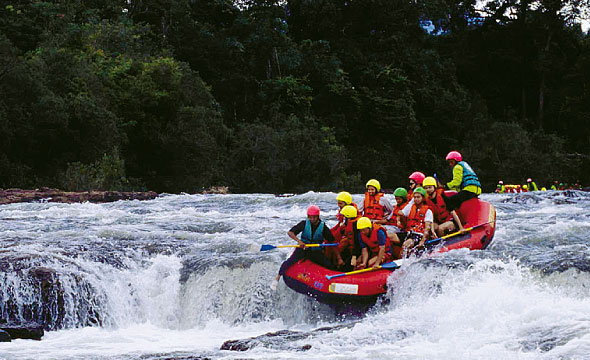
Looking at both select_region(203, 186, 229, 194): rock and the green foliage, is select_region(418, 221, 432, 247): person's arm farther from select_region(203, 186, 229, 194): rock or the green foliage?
select_region(203, 186, 229, 194): rock

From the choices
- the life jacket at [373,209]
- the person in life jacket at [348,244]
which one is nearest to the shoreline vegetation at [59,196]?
the life jacket at [373,209]

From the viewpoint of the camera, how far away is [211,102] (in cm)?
2934

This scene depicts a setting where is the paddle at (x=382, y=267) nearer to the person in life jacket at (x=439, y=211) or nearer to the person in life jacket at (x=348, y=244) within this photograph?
the person in life jacket at (x=348, y=244)

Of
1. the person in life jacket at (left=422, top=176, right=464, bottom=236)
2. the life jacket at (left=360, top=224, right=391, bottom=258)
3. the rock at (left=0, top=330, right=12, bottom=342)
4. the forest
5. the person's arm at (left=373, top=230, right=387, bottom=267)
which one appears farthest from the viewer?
the forest

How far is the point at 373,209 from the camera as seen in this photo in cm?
1030

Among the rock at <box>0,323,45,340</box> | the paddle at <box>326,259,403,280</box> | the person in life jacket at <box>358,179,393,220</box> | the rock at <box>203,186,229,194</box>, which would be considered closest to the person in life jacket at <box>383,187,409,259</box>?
the person in life jacket at <box>358,179,393,220</box>

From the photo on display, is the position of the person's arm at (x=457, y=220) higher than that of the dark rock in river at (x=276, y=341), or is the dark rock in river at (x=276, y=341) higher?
the person's arm at (x=457, y=220)

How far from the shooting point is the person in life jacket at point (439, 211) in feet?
31.9

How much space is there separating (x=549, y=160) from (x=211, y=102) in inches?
562

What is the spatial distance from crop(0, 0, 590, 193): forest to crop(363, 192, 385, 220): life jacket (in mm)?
12931

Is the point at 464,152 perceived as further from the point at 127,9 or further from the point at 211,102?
the point at 127,9

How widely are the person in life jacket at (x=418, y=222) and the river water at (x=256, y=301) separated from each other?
441 mm

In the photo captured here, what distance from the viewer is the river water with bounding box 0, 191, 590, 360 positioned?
711 centimetres

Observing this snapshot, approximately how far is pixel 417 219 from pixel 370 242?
0.97 meters
